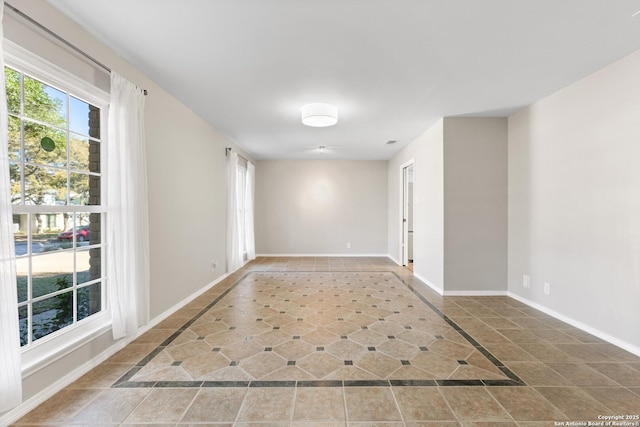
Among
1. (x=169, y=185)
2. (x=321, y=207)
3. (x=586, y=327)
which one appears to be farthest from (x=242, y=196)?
(x=586, y=327)

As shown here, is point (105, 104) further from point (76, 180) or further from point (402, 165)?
point (402, 165)

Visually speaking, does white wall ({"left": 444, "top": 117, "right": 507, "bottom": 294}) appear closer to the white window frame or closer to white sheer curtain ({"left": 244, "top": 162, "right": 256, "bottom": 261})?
the white window frame

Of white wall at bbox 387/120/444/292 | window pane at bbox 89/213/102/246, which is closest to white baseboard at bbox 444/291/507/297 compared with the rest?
white wall at bbox 387/120/444/292

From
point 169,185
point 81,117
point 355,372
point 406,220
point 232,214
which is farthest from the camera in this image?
point 406,220

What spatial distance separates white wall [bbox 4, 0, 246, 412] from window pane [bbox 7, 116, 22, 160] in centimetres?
50

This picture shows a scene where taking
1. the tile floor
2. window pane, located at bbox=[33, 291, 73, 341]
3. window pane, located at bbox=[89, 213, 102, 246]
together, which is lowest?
the tile floor

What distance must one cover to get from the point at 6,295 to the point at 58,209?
2.41 ft

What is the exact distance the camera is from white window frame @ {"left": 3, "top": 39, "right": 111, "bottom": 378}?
1737 mm

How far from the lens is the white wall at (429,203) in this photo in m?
4.22

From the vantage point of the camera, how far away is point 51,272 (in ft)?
6.70

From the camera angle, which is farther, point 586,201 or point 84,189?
point 586,201

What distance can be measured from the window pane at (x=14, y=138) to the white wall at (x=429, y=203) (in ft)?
14.9

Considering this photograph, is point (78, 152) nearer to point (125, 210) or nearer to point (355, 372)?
point (125, 210)

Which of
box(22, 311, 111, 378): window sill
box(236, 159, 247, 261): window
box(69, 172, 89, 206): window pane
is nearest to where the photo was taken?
box(22, 311, 111, 378): window sill
